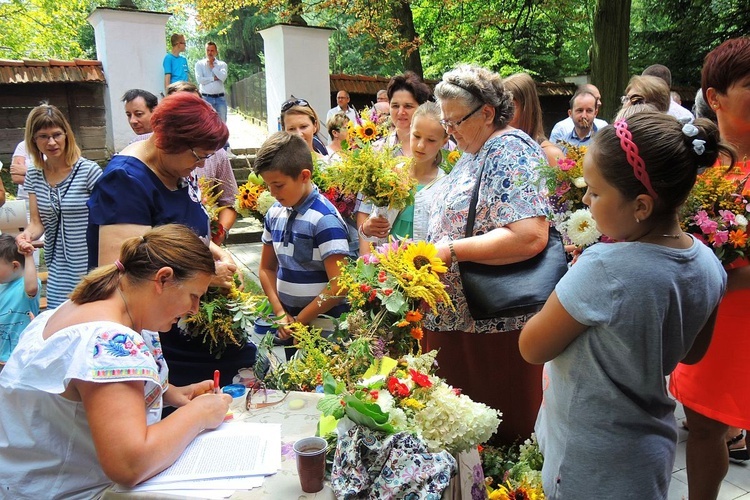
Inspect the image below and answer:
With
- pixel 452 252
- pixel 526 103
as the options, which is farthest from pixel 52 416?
pixel 526 103

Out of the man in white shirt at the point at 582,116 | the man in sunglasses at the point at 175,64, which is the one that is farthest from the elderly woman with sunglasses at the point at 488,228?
the man in sunglasses at the point at 175,64

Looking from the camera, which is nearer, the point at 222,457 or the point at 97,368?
the point at 97,368

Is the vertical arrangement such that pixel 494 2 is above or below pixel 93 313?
above

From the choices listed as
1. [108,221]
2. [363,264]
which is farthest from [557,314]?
[108,221]

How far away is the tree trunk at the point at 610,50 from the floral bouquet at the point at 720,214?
750 centimetres

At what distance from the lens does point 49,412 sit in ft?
5.36

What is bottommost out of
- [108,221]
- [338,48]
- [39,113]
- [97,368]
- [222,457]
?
[222,457]

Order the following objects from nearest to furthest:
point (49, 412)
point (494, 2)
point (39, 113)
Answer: point (49, 412), point (39, 113), point (494, 2)

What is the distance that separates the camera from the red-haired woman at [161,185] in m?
2.18

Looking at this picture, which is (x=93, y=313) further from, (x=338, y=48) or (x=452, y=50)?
(x=338, y=48)

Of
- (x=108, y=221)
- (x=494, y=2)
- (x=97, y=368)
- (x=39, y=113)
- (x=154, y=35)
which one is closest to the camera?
(x=97, y=368)

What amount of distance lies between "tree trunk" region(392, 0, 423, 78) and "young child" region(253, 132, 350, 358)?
9.17m

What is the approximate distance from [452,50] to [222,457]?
16383 millimetres

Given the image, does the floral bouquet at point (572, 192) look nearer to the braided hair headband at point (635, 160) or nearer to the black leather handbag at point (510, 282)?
the black leather handbag at point (510, 282)
